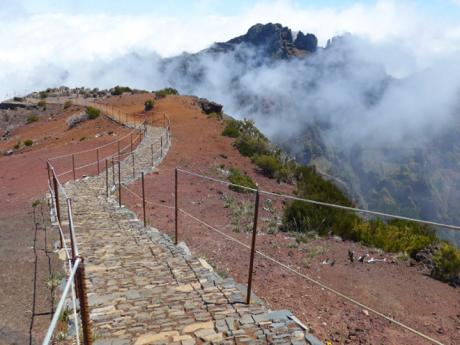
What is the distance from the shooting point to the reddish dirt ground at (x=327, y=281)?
655 centimetres

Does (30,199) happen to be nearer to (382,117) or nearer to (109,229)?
(109,229)

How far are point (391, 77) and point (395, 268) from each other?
18422 centimetres

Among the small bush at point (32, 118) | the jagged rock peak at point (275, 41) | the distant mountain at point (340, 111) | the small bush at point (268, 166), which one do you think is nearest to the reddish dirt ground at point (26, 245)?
the small bush at point (268, 166)

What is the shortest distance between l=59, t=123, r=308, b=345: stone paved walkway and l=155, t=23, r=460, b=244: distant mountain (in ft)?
263

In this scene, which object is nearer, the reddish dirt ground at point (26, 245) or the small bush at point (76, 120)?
the reddish dirt ground at point (26, 245)

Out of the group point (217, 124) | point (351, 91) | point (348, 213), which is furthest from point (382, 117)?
point (348, 213)

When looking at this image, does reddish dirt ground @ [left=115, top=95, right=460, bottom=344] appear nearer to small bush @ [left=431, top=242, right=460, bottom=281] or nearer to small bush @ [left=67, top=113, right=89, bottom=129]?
small bush @ [left=431, top=242, right=460, bottom=281]

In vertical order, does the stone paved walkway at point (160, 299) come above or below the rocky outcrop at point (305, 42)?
below

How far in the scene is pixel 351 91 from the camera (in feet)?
529

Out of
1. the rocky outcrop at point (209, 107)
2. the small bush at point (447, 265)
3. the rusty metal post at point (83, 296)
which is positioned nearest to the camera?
the rusty metal post at point (83, 296)

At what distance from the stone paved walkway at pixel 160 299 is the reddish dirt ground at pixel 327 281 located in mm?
801

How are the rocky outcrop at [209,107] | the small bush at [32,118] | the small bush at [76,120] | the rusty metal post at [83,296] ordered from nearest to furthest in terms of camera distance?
the rusty metal post at [83,296]
the small bush at [76,120]
the rocky outcrop at [209,107]
the small bush at [32,118]

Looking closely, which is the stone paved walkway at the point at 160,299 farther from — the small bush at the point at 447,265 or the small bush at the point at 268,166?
the small bush at the point at 268,166

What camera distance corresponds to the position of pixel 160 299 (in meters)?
6.18
